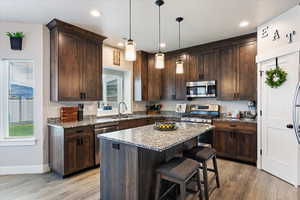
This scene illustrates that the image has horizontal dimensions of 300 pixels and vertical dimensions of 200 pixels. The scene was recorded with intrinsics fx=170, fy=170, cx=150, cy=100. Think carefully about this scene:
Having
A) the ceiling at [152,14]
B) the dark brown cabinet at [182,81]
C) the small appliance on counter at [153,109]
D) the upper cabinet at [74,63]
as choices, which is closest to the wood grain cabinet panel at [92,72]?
the upper cabinet at [74,63]

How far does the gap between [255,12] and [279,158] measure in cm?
260

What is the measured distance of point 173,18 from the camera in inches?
121

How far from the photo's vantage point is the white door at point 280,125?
9.16ft

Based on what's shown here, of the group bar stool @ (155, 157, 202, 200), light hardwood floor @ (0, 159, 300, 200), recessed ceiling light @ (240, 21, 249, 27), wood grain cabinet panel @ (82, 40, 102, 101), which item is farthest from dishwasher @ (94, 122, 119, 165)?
recessed ceiling light @ (240, 21, 249, 27)

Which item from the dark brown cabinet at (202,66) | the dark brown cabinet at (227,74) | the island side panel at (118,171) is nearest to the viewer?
the island side panel at (118,171)

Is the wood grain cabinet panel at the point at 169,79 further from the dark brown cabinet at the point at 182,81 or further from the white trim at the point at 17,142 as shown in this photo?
the white trim at the point at 17,142

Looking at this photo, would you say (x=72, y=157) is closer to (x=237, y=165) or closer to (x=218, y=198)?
(x=218, y=198)

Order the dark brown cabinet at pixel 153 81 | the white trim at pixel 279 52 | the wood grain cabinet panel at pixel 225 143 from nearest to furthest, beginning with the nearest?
the white trim at pixel 279 52, the wood grain cabinet panel at pixel 225 143, the dark brown cabinet at pixel 153 81

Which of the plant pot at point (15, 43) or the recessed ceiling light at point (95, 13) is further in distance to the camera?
the plant pot at point (15, 43)

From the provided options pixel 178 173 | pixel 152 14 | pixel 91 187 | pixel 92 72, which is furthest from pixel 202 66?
pixel 91 187

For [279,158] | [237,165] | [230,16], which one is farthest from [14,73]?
[279,158]

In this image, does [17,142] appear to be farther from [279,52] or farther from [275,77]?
[279,52]

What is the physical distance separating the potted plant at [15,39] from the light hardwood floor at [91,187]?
2.38 m

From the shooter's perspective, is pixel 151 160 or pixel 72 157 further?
pixel 72 157
